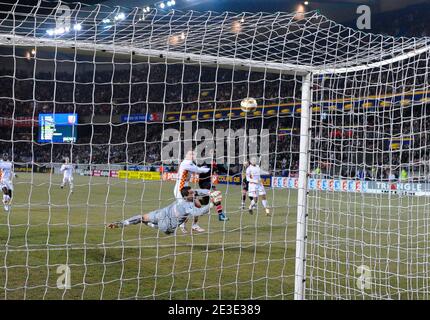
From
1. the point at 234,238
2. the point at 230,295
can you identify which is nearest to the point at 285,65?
the point at 230,295

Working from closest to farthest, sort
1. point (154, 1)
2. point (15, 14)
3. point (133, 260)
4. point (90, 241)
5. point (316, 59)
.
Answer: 1. point (15, 14)
2. point (316, 59)
3. point (133, 260)
4. point (90, 241)
5. point (154, 1)

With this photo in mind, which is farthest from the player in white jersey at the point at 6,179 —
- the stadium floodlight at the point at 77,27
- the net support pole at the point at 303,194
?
the net support pole at the point at 303,194

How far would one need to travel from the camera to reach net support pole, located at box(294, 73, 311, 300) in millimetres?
5703

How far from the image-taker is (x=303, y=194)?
5.77 m

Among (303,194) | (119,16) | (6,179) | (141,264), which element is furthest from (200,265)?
(6,179)

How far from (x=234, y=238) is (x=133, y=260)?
2.94 metres

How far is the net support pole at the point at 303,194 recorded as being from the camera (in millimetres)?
5703

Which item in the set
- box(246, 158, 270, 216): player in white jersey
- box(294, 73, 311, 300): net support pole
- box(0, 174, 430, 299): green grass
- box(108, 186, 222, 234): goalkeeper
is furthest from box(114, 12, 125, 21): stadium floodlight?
box(246, 158, 270, 216): player in white jersey

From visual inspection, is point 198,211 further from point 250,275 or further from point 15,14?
point 15,14

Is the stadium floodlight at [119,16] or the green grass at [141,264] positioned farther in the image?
the green grass at [141,264]

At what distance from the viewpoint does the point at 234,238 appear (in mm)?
10352

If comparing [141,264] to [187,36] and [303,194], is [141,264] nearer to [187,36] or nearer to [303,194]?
[303,194]

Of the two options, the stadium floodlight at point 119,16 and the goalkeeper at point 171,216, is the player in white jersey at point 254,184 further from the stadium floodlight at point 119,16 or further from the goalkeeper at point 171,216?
the stadium floodlight at point 119,16

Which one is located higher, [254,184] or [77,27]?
[77,27]
